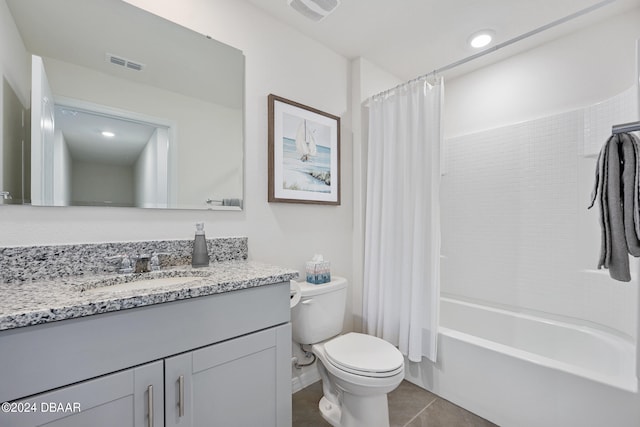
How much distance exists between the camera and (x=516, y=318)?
85.1 inches

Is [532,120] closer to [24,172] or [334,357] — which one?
[334,357]

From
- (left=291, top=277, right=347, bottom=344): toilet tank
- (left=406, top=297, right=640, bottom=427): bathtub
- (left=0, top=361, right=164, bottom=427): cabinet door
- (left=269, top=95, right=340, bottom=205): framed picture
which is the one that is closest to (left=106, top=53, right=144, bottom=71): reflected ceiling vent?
(left=269, top=95, right=340, bottom=205): framed picture

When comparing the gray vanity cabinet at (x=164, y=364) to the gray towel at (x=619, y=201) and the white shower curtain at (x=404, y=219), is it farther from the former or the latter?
the gray towel at (x=619, y=201)

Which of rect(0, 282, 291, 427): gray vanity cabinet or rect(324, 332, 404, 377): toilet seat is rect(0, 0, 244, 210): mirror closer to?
rect(0, 282, 291, 427): gray vanity cabinet

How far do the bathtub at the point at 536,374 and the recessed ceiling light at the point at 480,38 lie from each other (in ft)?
6.55

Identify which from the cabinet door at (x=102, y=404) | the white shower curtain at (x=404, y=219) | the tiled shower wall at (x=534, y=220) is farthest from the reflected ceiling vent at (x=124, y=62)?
the tiled shower wall at (x=534, y=220)

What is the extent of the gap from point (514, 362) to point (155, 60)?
7.87ft

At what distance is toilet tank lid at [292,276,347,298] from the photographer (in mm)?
1662

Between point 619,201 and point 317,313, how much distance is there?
1425mm

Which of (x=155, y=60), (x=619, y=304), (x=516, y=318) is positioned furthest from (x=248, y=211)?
(x=619, y=304)

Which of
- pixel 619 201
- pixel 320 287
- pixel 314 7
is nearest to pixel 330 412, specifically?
pixel 320 287

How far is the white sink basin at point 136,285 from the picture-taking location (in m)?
1.09

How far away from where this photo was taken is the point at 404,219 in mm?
1965

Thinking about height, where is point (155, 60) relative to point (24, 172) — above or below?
above
